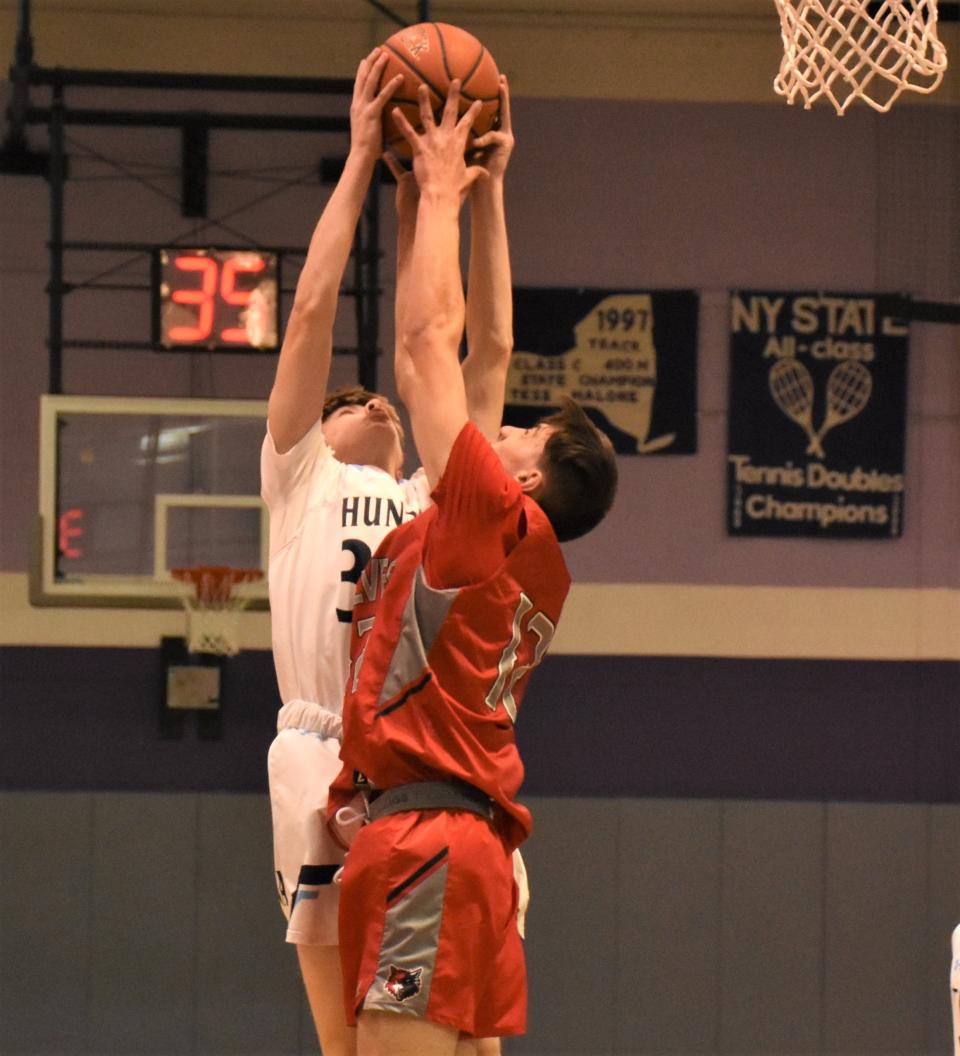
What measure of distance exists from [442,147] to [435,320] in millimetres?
361

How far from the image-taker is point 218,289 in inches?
237

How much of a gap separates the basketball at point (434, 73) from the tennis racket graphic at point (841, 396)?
146 inches

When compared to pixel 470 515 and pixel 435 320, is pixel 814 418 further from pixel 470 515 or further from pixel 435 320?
pixel 470 515

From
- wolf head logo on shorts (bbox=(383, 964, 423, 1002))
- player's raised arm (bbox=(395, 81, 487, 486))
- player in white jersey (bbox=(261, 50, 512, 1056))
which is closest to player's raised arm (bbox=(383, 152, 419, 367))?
player in white jersey (bbox=(261, 50, 512, 1056))

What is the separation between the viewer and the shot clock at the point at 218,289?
6.01 metres

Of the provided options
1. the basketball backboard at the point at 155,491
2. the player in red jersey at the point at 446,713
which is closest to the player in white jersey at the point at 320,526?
the player in red jersey at the point at 446,713

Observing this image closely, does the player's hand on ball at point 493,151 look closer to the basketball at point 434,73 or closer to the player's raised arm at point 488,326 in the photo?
the basketball at point 434,73

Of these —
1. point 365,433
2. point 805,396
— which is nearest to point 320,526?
point 365,433

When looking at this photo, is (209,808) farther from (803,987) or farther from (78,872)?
(803,987)

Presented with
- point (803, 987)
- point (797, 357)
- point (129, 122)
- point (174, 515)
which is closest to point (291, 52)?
point (129, 122)

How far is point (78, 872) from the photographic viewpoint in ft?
20.8

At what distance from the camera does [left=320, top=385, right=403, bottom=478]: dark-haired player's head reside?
3705 millimetres

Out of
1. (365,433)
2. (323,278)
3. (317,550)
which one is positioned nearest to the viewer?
(323,278)

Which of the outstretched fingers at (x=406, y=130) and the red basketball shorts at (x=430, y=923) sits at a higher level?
the outstretched fingers at (x=406, y=130)
